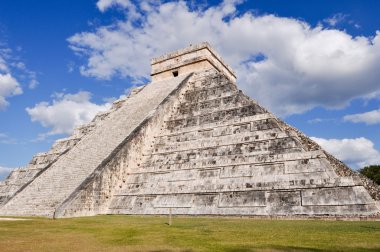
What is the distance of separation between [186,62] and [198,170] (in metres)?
11.0

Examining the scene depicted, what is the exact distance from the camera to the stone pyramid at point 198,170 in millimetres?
9820

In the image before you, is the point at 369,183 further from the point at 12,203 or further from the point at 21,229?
the point at 12,203

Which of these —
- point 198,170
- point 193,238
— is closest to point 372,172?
point 198,170

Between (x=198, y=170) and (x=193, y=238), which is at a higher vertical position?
(x=198, y=170)

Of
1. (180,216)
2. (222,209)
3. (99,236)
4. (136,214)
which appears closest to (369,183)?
(222,209)

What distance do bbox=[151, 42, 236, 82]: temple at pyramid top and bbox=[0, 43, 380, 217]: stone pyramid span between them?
9.76 ft

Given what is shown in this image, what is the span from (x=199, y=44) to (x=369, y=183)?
13416 mm

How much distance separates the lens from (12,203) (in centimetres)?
1405

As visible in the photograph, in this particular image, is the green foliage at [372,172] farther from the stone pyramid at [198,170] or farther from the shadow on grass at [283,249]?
the shadow on grass at [283,249]

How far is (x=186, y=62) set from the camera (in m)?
21.6

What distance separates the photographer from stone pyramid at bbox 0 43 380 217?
9.82 meters

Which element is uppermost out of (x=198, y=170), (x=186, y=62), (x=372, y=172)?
(x=186, y=62)

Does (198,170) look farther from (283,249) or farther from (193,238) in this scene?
(283,249)

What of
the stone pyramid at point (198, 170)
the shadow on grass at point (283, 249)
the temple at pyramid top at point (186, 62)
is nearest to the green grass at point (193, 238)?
the shadow on grass at point (283, 249)
